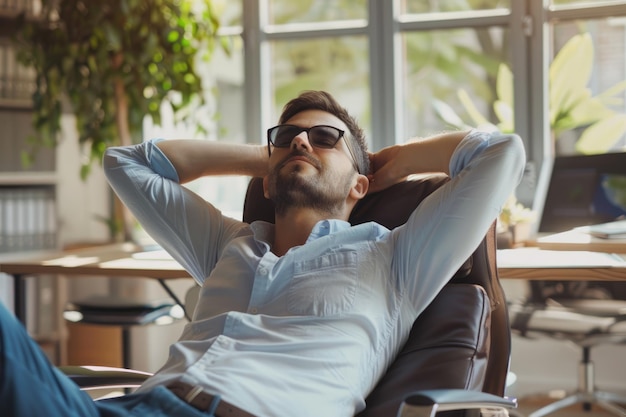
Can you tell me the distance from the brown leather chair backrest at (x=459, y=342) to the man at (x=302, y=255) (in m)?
0.04

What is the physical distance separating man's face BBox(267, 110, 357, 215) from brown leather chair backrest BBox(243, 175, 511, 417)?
0.18 meters

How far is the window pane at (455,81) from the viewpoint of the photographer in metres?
3.98

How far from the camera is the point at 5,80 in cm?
401

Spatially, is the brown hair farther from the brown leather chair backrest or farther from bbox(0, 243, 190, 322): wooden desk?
bbox(0, 243, 190, 322): wooden desk

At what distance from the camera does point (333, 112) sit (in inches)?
83.3

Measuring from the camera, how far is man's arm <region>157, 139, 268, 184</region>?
224 cm

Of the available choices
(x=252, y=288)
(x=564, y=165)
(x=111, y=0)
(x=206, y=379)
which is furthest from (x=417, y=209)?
(x=111, y=0)

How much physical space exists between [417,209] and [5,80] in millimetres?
2688

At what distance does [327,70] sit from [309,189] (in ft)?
7.80

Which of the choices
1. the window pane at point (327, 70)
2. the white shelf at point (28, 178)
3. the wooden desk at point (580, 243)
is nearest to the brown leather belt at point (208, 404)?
the wooden desk at point (580, 243)

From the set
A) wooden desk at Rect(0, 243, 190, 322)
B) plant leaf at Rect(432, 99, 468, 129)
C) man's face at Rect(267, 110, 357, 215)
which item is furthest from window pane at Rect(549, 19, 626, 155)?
man's face at Rect(267, 110, 357, 215)

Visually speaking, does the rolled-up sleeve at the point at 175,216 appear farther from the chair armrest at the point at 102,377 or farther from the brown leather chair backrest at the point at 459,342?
the brown leather chair backrest at the point at 459,342

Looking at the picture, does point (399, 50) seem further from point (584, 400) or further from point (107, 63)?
point (584, 400)

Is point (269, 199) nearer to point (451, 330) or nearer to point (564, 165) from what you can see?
point (451, 330)
